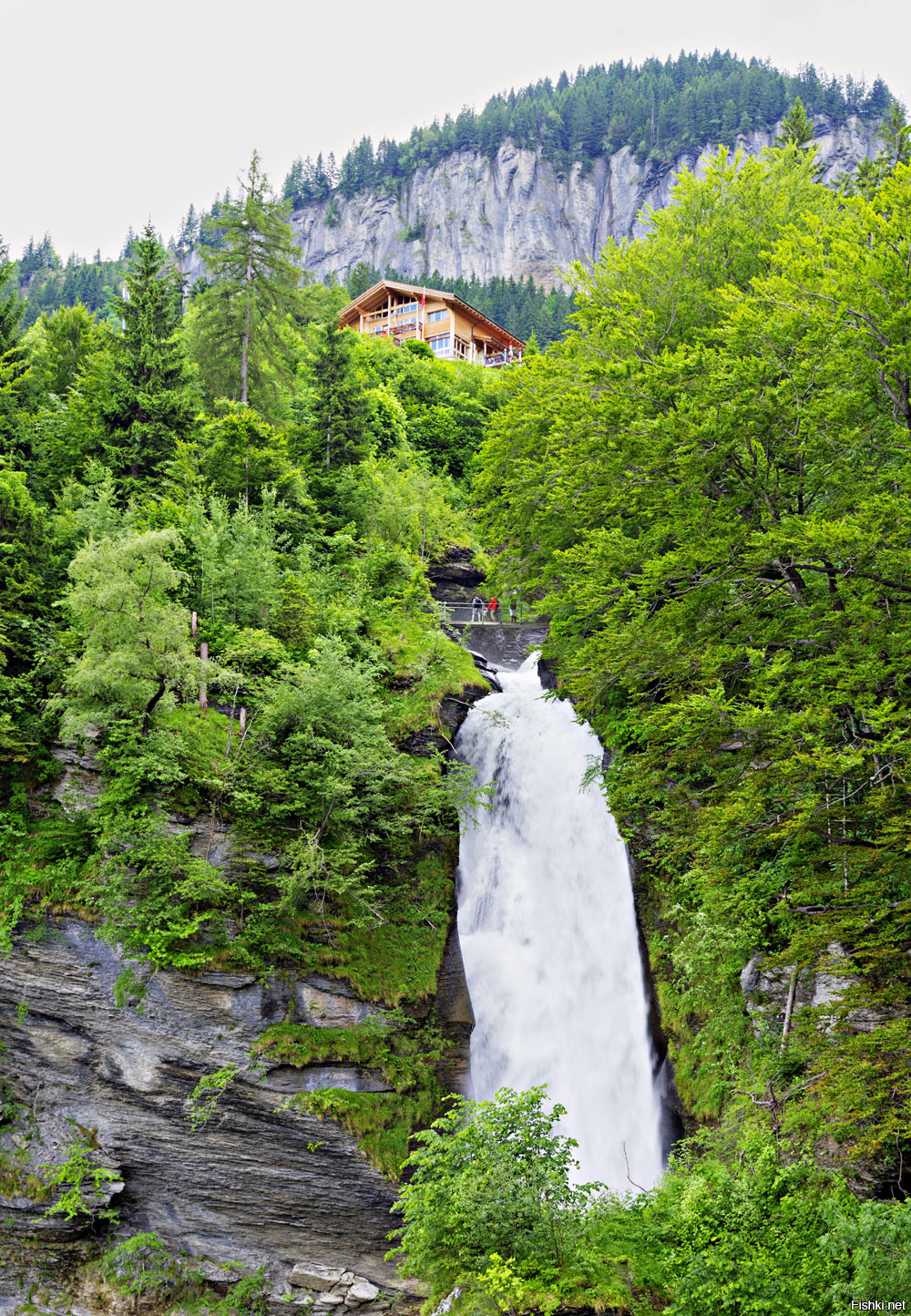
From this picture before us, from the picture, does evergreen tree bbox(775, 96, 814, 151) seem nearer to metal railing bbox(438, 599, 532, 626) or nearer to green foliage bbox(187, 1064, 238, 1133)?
metal railing bbox(438, 599, 532, 626)

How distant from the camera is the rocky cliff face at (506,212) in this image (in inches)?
4562

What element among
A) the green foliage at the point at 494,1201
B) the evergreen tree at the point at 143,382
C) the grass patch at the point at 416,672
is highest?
the evergreen tree at the point at 143,382

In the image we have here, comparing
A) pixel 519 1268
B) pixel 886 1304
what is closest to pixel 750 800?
pixel 886 1304

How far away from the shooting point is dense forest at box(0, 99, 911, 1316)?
27.7 feet

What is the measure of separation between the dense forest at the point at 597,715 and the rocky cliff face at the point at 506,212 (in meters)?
106

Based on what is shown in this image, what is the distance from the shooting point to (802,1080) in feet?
32.2

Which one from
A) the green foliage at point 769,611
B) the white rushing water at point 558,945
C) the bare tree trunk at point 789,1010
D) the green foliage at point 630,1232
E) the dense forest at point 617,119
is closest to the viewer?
the green foliage at point 630,1232

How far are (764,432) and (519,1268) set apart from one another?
10.5 m

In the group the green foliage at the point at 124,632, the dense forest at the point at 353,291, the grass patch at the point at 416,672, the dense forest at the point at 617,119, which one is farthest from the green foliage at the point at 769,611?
the dense forest at the point at 617,119

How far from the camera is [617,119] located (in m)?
126

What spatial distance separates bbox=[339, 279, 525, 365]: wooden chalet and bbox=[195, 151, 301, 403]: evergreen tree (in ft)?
108

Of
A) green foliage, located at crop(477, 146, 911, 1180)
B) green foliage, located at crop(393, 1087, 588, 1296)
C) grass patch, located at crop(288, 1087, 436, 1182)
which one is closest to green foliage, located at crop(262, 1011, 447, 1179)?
grass patch, located at crop(288, 1087, 436, 1182)

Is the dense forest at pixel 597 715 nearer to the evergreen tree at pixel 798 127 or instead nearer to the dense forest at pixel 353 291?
the evergreen tree at pixel 798 127

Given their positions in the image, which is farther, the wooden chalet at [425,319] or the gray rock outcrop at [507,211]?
the gray rock outcrop at [507,211]
